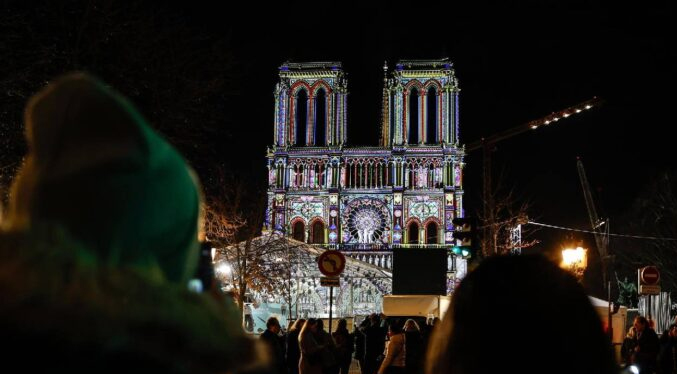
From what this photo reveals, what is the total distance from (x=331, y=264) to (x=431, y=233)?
54.0 meters

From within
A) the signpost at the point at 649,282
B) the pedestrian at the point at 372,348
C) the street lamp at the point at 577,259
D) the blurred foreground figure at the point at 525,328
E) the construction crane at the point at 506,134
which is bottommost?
the pedestrian at the point at 372,348

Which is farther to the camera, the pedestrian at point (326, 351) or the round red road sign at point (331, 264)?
the round red road sign at point (331, 264)

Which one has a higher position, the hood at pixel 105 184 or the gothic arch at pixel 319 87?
the gothic arch at pixel 319 87

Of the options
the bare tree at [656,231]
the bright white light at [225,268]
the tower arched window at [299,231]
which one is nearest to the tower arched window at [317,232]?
the tower arched window at [299,231]

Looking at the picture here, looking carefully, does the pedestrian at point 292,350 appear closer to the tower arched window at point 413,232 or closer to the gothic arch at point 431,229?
the gothic arch at point 431,229

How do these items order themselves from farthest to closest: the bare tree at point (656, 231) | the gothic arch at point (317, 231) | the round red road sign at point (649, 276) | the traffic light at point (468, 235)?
1. the gothic arch at point (317, 231)
2. the bare tree at point (656, 231)
3. the round red road sign at point (649, 276)
4. the traffic light at point (468, 235)

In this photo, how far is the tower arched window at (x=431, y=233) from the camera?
224ft

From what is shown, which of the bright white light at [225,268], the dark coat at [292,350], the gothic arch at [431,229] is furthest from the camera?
the gothic arch at [431,229]

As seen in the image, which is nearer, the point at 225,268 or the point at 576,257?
the point at 576,257

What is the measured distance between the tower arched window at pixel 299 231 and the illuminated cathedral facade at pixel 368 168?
9 cm

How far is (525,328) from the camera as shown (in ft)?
5.54

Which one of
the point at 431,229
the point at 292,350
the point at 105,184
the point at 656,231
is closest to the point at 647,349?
the point at 292,350

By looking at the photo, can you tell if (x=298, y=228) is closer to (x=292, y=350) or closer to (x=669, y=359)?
(x=292, y=350)

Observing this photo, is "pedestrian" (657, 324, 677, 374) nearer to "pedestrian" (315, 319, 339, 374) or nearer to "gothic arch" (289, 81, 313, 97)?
"pedestrian" (315, 319, 339, 374)
